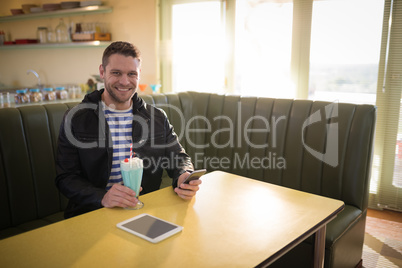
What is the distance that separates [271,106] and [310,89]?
1131mm

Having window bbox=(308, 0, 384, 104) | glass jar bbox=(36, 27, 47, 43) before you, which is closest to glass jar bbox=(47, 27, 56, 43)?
glass jar bbox=(36, 27, 47, 43)

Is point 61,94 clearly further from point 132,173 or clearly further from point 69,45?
point 132,173

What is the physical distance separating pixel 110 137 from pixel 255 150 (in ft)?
4.04

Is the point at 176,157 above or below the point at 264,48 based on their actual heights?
below

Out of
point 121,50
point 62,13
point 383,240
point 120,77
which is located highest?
point 62,13

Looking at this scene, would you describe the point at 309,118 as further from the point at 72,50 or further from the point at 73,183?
the point at 72,50

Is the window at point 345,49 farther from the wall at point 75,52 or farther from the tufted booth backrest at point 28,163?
the tufted booth backrest at point 28,163

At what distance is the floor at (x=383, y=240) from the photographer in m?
2.49

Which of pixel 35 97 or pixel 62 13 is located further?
pixel 62 13

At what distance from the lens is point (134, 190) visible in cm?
151

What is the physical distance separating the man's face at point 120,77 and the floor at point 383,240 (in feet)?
6.32

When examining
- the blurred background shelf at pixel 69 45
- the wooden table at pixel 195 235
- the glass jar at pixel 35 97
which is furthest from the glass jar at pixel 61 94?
the wooden table at pixel 195 235

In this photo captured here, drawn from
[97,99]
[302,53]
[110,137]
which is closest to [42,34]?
[302,53]

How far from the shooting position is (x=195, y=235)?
1.25m
